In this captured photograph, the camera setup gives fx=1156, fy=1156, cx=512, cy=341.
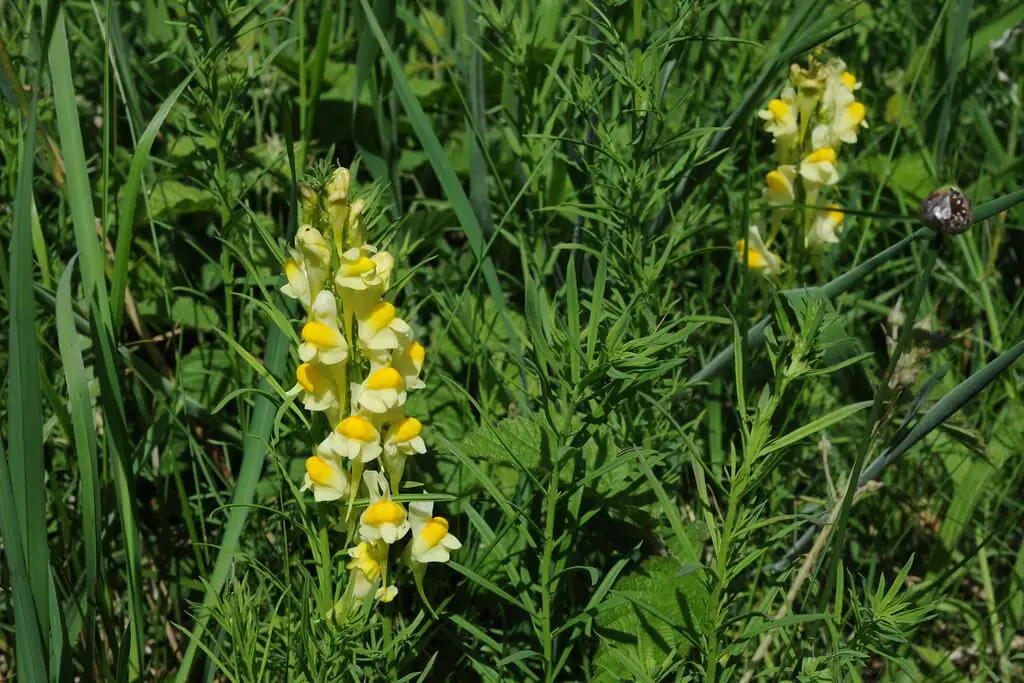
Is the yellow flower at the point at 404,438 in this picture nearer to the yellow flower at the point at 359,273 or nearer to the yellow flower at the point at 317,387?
the yellow flower at the point at 317,387

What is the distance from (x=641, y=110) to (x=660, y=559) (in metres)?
0.77

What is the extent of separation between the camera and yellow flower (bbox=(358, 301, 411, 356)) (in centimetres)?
163

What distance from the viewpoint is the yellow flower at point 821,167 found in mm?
2473

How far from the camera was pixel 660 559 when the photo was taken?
200cm

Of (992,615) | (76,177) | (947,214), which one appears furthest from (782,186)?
(76,177)

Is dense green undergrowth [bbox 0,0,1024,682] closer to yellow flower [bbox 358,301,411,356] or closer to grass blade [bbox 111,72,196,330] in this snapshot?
grass blade [bbox 111,72,196,330]

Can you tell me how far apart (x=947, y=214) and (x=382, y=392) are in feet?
2.57

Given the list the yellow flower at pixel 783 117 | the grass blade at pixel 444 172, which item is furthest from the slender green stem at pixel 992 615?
the grass blade at pixel 444 172

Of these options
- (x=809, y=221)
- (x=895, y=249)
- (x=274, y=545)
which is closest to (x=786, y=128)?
(x=809, y=221)

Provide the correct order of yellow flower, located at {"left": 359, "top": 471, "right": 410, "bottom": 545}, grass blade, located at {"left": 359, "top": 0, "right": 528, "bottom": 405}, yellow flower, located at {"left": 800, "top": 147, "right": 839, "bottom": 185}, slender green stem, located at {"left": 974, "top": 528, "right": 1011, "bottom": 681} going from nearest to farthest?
yellow flower, located at {"left": 359, "top": 471, "right": 410, "bottom": 545} → grass blade, located at {"left": 359, "top": 0, "right": 528, "bottom": 405} → slender green stem, located at {"left": 974, "top": 528, "right": 1011, "bottom": 681} → yellow flower, located at {"left": 800, "top": 147, "right": 839, "bottom": 185}

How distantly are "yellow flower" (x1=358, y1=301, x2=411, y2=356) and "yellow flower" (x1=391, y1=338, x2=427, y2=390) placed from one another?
65 mm

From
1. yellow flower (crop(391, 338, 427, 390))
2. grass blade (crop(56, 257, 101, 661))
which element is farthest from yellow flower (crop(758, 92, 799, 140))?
grass blade (crop(56, 257, 101, 661))

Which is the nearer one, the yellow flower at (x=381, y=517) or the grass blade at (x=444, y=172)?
the yellow flower at (x=381, y=517)

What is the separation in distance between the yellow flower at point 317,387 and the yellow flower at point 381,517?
0.12 meters
